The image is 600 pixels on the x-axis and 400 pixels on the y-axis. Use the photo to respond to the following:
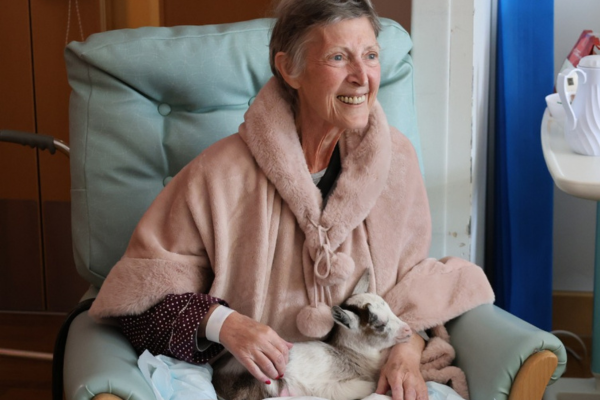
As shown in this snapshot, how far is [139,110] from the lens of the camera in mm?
1842

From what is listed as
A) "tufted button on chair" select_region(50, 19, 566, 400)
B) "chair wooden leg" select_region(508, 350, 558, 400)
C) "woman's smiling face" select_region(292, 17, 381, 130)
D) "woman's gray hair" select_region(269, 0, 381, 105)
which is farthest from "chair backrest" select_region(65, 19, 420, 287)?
"chair wooden leg" select_region(508, 350, 558, 400)

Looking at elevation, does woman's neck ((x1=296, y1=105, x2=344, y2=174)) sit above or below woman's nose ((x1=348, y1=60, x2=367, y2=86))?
below

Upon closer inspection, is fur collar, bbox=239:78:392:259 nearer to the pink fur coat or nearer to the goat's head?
the pink fur coat

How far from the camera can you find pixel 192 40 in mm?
1855

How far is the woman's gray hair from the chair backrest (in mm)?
189

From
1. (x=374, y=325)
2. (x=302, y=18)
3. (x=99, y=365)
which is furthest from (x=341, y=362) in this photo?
(x=302, y=18)

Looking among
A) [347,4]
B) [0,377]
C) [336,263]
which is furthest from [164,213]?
[0,377]

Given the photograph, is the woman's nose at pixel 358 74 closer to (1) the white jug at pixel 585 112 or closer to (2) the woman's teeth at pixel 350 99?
(2) the woman's teeth at pixel 350 99

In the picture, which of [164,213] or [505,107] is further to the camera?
[505,107]

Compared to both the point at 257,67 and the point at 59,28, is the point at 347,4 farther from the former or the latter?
the point at 59,28

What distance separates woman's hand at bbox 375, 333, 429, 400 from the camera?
1456 millimetres

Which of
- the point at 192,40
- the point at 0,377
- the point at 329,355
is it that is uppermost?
the point at 192,40

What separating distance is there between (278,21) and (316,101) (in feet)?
0.66

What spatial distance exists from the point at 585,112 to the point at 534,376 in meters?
0.74
